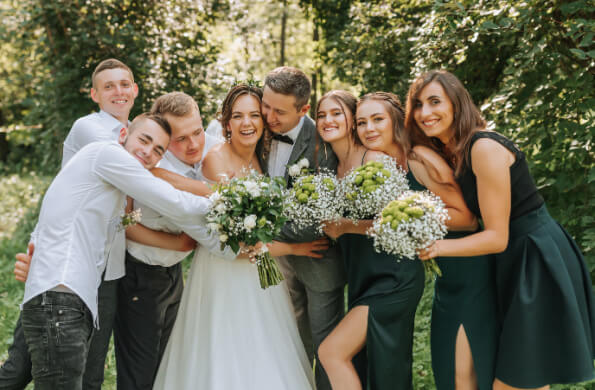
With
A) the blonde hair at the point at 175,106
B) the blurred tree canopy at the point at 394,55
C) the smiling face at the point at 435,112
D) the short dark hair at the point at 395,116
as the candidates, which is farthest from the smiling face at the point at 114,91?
the smiling face at the point at 435,112

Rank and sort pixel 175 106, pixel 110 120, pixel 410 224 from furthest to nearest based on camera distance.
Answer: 1. pixel 110 120
2. pixel 175 106
3. pixel 410 224

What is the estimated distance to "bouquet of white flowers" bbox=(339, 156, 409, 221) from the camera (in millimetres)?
3047

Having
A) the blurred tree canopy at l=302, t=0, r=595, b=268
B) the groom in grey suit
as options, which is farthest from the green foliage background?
the groom in grey suit

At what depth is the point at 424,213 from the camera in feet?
9.25

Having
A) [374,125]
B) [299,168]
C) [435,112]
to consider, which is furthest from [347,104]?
[435,112]

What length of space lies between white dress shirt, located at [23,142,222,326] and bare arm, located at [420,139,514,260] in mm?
1736

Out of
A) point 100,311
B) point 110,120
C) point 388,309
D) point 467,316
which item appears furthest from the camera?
point 110,120

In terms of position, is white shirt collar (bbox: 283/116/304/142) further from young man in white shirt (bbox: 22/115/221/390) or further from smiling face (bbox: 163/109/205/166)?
young man in white shirt (bbox: 22/115/221/390)

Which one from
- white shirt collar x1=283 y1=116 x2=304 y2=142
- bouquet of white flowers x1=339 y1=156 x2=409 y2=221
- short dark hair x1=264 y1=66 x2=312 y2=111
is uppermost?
short dark hair x1=264 y1=66 x2=312 y2=111

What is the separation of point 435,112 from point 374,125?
0.47 meters

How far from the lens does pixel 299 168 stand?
3.59 m

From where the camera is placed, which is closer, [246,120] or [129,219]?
[129,219]

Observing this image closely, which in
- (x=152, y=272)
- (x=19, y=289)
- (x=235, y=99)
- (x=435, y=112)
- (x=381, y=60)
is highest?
(x=381, y=60)

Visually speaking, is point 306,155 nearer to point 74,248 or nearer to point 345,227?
point 345,227
